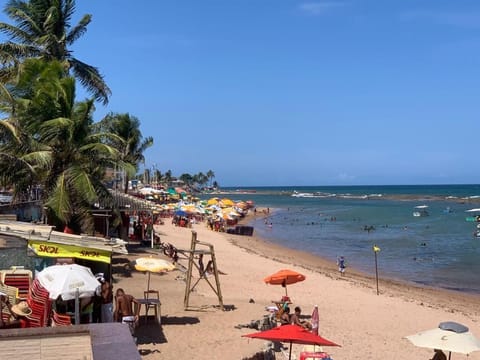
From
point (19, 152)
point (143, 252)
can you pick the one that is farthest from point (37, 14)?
point (143, 252)

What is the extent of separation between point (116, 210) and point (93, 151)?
3.98 metres

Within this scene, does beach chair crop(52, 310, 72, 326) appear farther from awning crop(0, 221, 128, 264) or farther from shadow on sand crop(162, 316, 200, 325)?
shadow on sand crop(162, 316, 200, 325)

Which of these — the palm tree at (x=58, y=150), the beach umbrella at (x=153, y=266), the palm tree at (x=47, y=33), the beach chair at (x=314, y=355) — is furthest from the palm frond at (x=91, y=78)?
the beach chair at (x=314, y=355)

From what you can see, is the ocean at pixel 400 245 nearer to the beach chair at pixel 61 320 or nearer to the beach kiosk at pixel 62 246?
the beach kiosk at pixel 62 246

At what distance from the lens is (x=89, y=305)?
8945mm

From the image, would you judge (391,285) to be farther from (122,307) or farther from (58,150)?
(122,307)

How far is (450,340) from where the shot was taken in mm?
7004

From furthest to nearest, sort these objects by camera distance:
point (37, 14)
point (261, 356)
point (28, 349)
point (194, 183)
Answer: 1. point (194, 183)
2. point (37, 14)
3. point (261, 356)
4. point (28, 349)

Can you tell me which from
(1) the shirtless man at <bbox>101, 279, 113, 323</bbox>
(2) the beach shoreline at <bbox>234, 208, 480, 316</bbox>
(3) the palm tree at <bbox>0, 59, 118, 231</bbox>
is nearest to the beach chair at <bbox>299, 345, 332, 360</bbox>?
(1) the shirtless man at <bbox>101, 279, 113, 323</bbox>

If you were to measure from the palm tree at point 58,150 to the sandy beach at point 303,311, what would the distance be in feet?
8.92

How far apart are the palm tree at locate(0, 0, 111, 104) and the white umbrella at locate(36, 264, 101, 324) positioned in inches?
566

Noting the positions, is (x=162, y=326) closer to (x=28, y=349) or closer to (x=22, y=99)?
(x=28, y=349)

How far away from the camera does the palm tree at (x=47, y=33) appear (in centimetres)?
2130

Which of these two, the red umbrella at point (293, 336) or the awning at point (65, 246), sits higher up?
the awning at point (65, 246)
